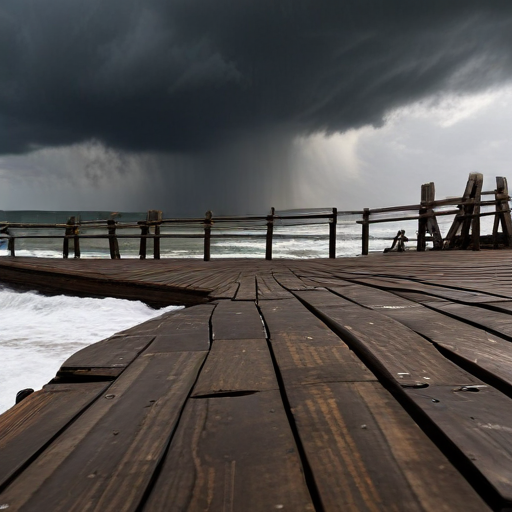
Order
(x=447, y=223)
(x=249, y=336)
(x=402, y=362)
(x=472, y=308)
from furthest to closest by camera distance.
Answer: (x=447, y=223) → (x=472, y=308) → (x=249, y=336) → (x=402, y=362)

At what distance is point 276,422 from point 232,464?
0.21 metres

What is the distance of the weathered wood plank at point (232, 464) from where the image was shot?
0.73m

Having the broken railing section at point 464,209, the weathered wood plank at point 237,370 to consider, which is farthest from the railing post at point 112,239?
the weathered wood plank at point 237,370

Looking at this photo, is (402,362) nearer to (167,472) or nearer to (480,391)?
(480,391)

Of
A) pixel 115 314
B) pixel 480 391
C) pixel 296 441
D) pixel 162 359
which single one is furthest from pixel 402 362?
pixel 115 314

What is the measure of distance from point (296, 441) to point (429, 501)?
0.31m

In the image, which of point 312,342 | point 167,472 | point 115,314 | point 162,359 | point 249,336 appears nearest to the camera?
point 167,472

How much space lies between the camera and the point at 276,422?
1.03 metres

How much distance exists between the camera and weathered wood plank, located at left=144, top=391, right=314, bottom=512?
28.7 inches

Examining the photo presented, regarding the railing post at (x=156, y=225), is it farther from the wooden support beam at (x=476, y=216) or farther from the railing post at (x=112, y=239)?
the wooden support beam at (x=476, y=216)

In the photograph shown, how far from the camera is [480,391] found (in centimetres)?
118

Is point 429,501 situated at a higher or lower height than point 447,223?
lower

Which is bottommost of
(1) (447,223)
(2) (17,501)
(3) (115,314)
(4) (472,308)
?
(3) (115,314)

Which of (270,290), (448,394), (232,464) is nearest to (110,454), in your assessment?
(232,464)
